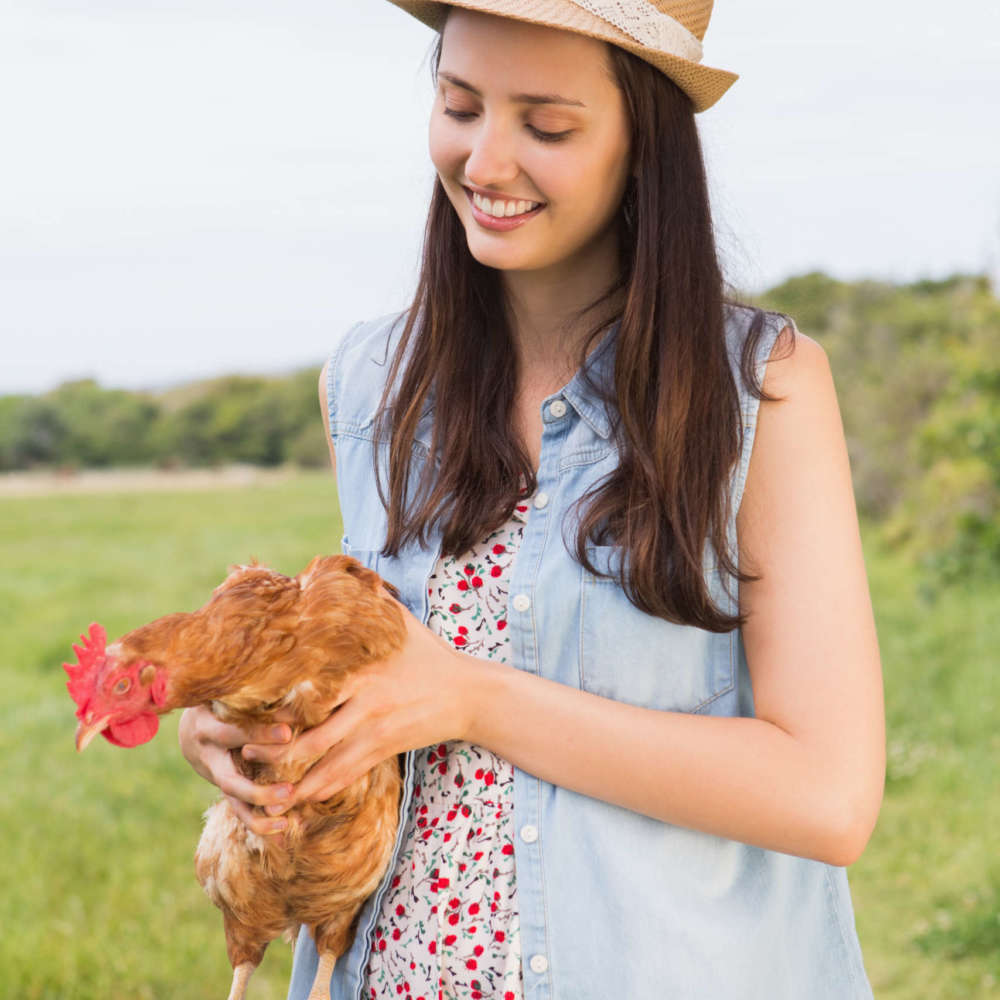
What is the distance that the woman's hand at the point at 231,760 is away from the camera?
150 centimetres

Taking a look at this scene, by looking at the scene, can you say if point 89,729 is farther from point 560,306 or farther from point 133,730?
point 560,306

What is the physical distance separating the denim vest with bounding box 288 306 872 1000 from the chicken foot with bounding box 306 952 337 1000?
0.03 metres

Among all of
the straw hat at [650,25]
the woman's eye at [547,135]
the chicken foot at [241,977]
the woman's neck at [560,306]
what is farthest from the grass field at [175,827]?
the straw hat at [650,25]

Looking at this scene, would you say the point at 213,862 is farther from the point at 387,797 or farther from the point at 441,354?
the point at 441,354

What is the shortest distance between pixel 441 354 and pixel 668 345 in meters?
0.43

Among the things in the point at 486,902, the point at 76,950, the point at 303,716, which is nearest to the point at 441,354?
the point at 303,716

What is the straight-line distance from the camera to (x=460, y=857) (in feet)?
5.37

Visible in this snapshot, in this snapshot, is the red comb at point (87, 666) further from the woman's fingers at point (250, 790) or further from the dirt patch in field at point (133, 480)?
the dirt patch in field at point (133, 480)

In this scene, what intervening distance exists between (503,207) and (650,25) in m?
0.32

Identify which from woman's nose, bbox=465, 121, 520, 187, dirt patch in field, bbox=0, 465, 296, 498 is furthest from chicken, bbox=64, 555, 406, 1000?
dirt patch in field, bbox=0, 465, 296, 498

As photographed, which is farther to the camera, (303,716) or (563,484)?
(563,484)

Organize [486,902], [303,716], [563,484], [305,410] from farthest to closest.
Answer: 1. [305,410]
2. [563,484]
3. [486,902]
4. [303,716]

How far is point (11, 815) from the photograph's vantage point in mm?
4824

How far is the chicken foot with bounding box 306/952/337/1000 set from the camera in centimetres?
170
